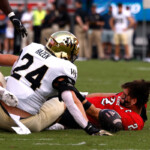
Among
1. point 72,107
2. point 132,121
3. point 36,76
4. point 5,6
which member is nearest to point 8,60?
point 36,76

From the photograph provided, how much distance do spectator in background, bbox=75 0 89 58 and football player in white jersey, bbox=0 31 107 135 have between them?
14455mm

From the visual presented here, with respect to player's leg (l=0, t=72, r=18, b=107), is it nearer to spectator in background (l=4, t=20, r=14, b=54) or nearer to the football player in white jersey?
the football player in white jersey

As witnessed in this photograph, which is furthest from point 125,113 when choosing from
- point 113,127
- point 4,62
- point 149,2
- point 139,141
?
point 149,2

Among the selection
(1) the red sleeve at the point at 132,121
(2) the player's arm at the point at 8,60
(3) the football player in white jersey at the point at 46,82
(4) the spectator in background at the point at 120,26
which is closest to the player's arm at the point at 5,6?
(2) the player's arm at the point at 8,60

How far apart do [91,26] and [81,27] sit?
39 cm

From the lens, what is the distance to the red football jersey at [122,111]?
20.7 feet

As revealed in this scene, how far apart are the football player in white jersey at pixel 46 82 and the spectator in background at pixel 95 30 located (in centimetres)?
1428

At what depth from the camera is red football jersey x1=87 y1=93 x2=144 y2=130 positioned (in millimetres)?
6320

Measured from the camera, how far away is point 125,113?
6.38 metres

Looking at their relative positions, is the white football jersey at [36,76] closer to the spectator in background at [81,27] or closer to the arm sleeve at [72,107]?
the arm sleeve at [72,107]

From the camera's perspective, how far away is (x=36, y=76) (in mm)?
5910

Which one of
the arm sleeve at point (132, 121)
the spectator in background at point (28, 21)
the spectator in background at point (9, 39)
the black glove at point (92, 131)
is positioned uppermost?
the black glove at point (92, 131)

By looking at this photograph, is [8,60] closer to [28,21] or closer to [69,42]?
[69,42]

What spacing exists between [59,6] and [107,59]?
257cm
